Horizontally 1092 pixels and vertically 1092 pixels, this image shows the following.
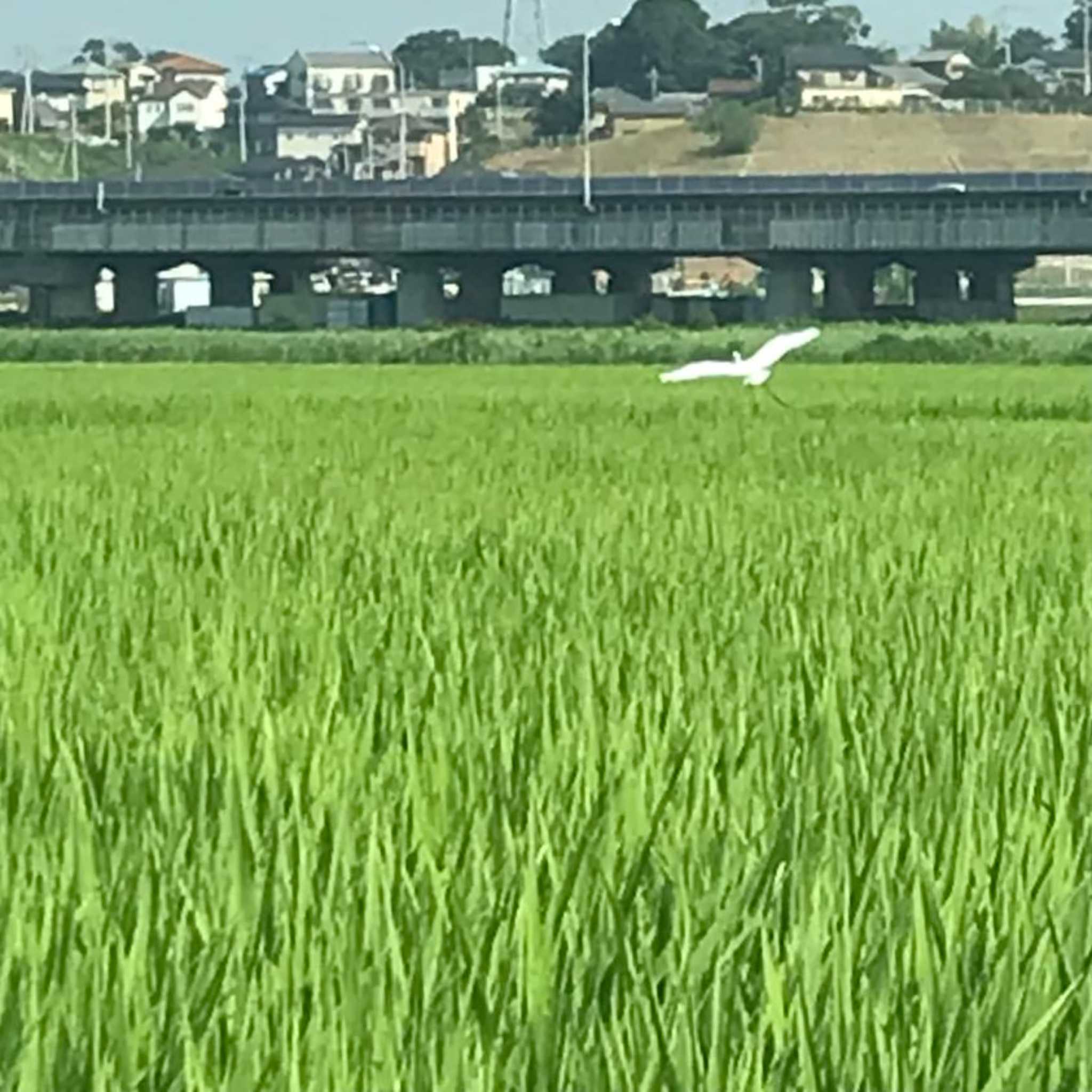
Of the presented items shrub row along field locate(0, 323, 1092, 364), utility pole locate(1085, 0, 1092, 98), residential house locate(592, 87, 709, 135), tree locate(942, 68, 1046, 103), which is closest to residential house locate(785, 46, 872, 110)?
tree locate(942, 68, 1046, 103)

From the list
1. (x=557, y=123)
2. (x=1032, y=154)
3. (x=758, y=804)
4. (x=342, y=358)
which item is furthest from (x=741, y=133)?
(x=758, y=804)

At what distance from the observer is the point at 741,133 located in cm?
12488

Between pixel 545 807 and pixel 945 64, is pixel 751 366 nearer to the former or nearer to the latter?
pixel 545 807

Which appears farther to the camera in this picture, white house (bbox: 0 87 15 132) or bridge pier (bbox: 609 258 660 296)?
white house (bbox: 0 87 15 132)

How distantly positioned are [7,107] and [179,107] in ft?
50.5

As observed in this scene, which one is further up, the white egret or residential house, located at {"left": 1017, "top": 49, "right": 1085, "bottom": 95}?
the white egret

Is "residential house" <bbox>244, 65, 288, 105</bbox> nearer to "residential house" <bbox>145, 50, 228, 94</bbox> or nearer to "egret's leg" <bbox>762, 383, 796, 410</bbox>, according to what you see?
"residential house" <bbox>145, 50, 228, 94</bbox>

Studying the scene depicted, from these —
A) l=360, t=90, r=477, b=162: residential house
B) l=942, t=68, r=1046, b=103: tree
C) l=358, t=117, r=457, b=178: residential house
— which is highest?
l=942, t=68, r=1046, b=103: tree

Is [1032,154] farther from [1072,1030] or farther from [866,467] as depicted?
[1072,1030]

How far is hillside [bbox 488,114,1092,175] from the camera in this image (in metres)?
125

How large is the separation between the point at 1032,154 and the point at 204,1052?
4924 inches

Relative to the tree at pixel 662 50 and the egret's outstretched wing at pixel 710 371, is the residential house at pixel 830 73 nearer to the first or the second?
the tree at pixel 662 50

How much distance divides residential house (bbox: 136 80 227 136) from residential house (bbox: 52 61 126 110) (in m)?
1.69

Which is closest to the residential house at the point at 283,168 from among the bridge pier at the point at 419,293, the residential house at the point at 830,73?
the residential house at the point at 830,73
